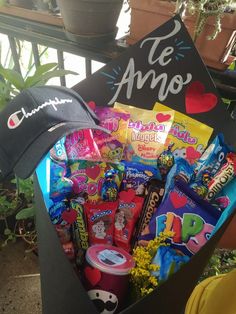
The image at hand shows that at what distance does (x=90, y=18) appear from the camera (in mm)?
848

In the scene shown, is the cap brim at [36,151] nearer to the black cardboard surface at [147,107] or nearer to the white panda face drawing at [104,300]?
the black cardboard surface at [147,107]

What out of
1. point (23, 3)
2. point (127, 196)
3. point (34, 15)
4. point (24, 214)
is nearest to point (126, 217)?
point (127, 196)

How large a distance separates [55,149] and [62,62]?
0.56 metres

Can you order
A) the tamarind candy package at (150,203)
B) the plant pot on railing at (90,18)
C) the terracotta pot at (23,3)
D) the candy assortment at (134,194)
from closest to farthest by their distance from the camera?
1. the candy assortment at (134,194)
2. the tamarind candy package at (150,203)
3. the plant pot on railing at (90,18)
4. the terracotta pot at (23,3)

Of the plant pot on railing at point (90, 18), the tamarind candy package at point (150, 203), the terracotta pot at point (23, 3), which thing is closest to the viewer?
the tamarind candy package at point (150, 203)

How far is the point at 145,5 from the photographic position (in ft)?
2.56

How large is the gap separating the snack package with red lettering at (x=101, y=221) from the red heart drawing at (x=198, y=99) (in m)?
0.28

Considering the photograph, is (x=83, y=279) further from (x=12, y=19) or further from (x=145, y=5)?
(x=12, y=19)

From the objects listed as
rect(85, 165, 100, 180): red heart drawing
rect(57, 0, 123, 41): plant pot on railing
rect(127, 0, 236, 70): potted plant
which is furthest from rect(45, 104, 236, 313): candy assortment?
rect(57, 0, 123, 41): plant pot on railing

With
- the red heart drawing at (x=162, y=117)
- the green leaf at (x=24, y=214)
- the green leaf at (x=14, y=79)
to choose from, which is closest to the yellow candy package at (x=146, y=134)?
the red heart drawing at (x=162, y=117)

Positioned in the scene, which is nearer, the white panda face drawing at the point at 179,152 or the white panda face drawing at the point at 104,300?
the white panda face drawing at the point at 104,300

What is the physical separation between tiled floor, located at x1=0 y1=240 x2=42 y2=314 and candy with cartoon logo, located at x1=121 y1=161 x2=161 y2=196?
64cm

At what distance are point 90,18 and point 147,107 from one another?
360mm

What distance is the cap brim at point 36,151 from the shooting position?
0.47 m
